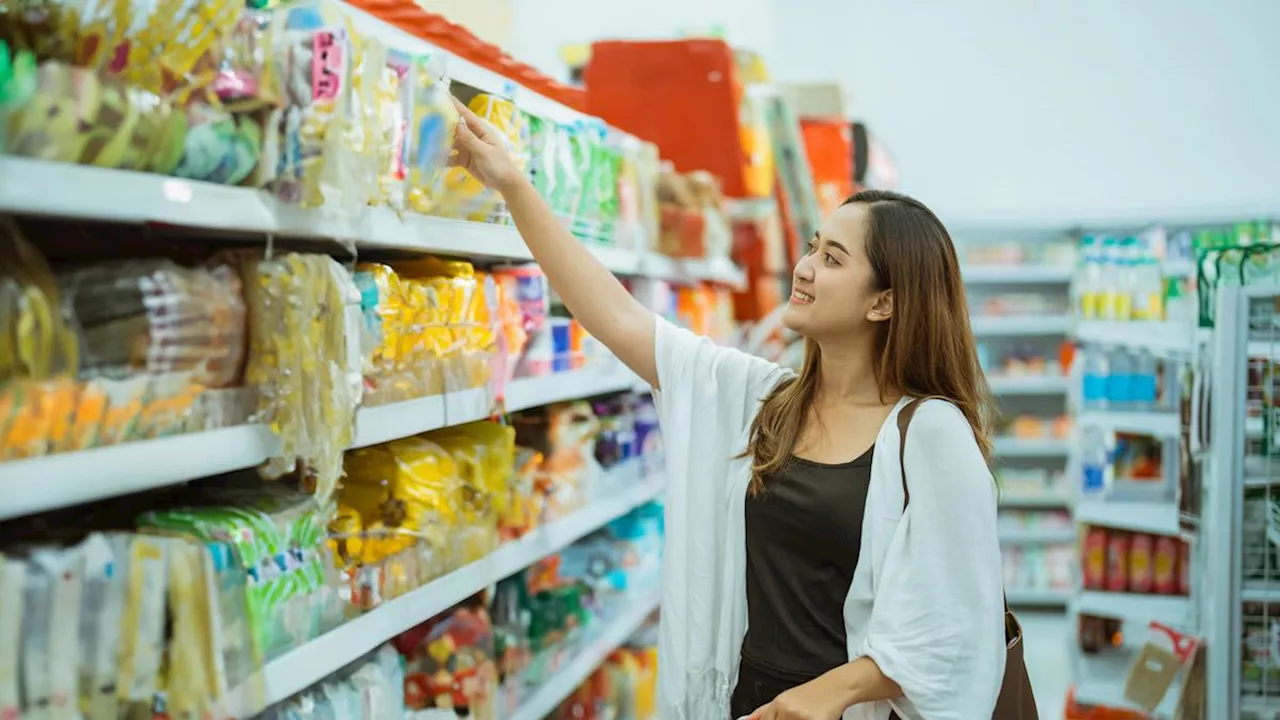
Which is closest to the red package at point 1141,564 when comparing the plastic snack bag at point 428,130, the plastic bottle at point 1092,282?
the plastic bottle at point 1092,282

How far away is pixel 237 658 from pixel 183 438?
30cm

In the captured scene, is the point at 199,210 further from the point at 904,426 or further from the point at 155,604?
the point at 904,426

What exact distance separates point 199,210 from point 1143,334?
155 inches

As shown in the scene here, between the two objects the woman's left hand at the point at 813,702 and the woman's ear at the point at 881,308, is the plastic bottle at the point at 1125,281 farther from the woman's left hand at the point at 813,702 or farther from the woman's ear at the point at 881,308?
the woman's left hand at the point at 813,702

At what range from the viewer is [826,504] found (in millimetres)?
2062

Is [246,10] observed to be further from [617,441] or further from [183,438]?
[617,441]

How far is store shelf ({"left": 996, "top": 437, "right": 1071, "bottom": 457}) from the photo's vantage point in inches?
342

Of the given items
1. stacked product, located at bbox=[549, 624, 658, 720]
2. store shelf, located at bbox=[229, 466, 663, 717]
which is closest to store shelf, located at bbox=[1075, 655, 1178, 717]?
stacked product, located at bbox=[549, 624, 658, 720]

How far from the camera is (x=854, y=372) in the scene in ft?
7.23

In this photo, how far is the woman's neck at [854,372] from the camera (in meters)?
2.20

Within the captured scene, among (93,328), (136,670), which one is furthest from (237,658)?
(93,328)

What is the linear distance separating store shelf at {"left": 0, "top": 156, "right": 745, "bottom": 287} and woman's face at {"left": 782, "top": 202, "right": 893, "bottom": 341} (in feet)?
2.10

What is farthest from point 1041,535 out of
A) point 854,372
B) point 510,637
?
point 854,372

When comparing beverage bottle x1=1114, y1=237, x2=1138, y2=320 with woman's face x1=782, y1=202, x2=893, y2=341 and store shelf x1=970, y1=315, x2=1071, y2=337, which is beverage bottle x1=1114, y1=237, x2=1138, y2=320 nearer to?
store shelf x1=970, y1=315, x2=1071, y2=337
